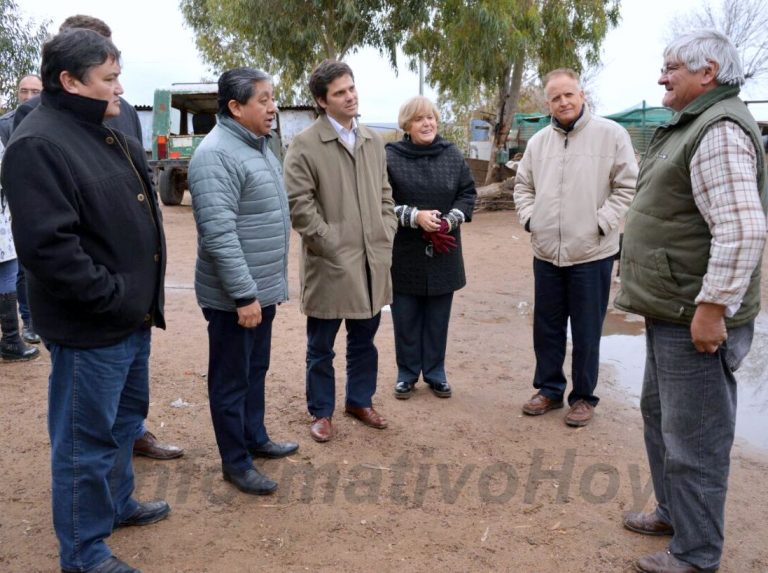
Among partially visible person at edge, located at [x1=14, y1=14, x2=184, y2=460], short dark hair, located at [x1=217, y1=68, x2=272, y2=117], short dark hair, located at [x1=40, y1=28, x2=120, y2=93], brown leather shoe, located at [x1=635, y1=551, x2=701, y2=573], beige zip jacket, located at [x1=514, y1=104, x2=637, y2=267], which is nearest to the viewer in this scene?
short dark hair, located at [x1=40, y1=28, x2=120, y2=93]

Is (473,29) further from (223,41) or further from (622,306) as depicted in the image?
(223,41)

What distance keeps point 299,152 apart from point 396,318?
4.27 feet

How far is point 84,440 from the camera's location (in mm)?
Result: 2492

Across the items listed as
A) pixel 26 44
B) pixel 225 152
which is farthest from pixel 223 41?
pixel 225 152

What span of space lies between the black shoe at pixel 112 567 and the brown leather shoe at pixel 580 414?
2443 millimetres

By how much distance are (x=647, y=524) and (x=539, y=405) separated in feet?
4.36

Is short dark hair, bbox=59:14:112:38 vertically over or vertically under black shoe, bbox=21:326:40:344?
over

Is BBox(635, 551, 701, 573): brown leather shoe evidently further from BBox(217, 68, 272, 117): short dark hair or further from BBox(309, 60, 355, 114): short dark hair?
BBox(309, 60, 355, 114): short dark hair

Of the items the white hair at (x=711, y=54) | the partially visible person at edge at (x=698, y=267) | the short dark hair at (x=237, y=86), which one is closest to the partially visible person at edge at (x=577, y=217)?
the partially visible person at edge at (x=698, y=267)

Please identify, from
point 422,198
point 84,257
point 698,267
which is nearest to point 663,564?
point 698,267

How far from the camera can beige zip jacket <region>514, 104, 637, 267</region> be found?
13.1ft

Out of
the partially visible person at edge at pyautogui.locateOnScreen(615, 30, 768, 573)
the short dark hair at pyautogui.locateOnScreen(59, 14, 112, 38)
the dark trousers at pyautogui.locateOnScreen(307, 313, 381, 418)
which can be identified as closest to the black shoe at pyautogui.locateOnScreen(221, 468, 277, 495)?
the dark trousers at pyautogui.locateOnScreen(307, 313, 381, 418)

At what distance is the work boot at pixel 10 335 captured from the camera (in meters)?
4.91

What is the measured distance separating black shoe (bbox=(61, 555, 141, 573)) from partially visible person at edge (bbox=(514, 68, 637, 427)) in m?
2.42
